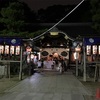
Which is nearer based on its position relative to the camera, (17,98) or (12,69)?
(17,98)

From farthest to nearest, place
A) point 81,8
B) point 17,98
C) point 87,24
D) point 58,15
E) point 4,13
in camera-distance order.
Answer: point 58,15 < point 81,8 < point 87,24 < point 4,13 < point 17,98

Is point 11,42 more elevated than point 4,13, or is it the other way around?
point 4,13

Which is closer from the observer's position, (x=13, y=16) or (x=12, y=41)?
(x=12, y=41)

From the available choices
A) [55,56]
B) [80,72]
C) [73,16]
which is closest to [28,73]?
[80,72]

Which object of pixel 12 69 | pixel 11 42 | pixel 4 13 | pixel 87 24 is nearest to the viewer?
pixel 11 42

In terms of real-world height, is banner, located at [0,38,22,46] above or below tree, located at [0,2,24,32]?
below

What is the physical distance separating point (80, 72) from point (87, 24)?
25.5 meters

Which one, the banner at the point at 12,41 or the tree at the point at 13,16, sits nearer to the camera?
the banner at the point at 12,41

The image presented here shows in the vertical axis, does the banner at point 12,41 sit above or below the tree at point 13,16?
below

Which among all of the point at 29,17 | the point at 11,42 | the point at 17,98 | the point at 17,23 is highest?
the point at 29,17

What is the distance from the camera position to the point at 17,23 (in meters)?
34.7

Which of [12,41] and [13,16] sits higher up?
[13,16]

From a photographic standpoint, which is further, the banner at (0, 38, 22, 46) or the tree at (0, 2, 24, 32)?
the tree at (0, 2, 24, 32)

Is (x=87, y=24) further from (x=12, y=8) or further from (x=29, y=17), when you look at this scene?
(x=12, y=8)
